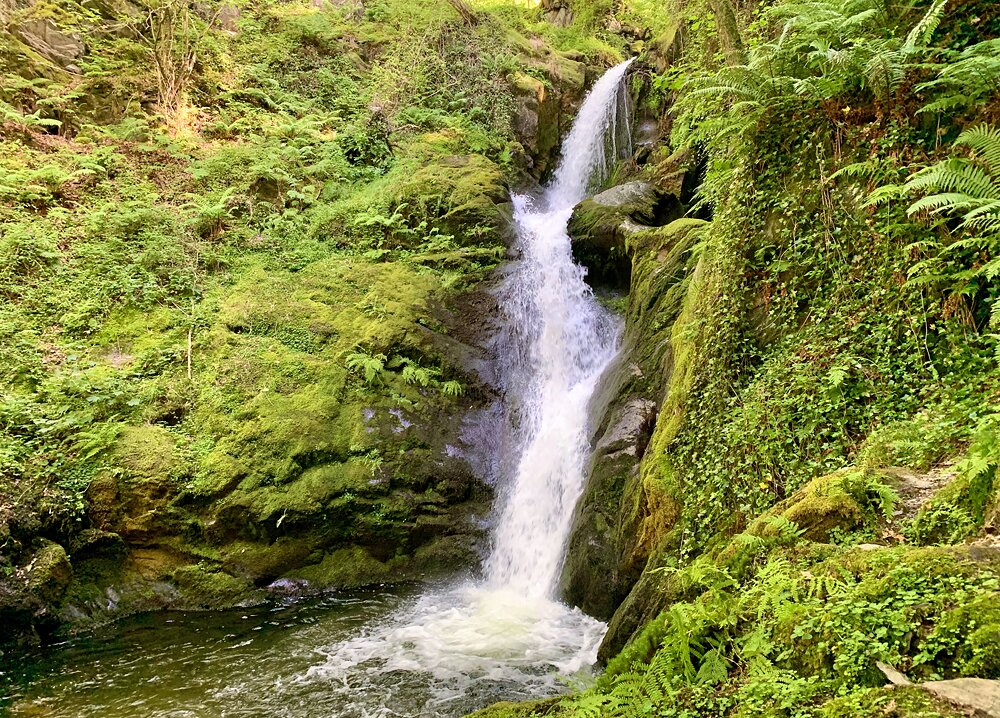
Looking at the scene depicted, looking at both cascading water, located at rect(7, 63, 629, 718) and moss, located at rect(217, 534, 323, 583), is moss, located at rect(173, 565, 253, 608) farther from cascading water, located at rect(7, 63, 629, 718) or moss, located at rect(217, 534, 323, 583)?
cascading water, located at rect(7, 63, 629, 718)

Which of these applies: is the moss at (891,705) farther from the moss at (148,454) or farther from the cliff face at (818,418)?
the moss at (148,454)

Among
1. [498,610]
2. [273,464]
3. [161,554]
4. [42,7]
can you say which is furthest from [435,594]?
[42,7]

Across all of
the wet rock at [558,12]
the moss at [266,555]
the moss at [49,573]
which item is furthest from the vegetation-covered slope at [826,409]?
the wet rock at [558,12]

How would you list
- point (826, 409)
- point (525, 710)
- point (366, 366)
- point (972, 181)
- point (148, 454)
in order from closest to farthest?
point (525, 710)
point (972, 181)
point (826, 409)
point (148, 454)
point (366, 366)

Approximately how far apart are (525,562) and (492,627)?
5.03 ft

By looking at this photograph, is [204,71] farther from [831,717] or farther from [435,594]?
[831,717]

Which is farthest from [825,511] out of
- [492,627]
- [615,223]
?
[615,223]

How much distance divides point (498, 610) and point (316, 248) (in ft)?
27.9

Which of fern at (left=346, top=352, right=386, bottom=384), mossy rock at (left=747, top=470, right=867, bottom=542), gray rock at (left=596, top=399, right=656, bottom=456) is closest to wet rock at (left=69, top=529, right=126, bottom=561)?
fern at (left=346, top=352, right=386, bottom=384)

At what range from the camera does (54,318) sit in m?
9.34

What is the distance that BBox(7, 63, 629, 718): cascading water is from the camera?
5.45 m

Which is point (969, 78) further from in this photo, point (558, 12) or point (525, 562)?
point (558, 12)

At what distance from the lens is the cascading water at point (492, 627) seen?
5.45m

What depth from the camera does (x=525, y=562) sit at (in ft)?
27.3
